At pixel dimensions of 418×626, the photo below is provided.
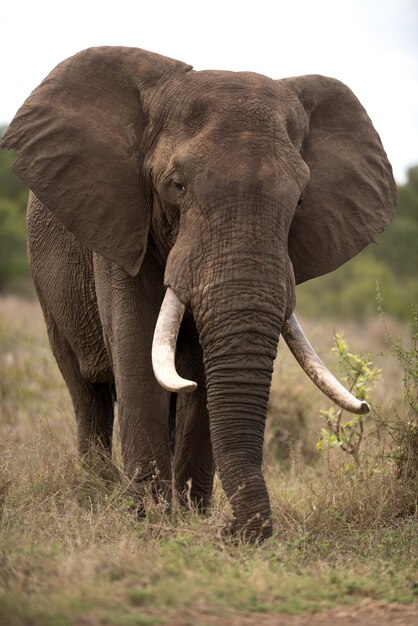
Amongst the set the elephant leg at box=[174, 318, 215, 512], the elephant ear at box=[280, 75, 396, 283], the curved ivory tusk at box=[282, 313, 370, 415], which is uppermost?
the elephant ear at box=[280, 75, 396, 283]

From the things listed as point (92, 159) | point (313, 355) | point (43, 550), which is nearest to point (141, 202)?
point (92, 159)

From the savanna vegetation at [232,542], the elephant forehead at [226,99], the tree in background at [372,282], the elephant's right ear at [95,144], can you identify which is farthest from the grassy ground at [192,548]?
the tree in background at [372,282]

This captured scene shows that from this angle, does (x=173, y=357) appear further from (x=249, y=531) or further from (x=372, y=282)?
(x=372, y=282)

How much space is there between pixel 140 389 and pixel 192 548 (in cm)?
126

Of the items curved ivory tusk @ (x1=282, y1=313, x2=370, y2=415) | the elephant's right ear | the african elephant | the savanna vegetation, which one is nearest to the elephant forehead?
the african elephant

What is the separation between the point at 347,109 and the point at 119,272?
1692mm

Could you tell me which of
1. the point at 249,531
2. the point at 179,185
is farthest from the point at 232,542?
the point at 179,185

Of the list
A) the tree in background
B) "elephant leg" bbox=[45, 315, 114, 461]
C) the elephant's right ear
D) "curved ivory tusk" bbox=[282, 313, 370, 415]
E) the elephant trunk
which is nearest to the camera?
the elephant trunk

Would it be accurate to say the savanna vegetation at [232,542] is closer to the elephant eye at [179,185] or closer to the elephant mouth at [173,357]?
the elephant mouth at [173,357]

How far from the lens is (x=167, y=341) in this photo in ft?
18.7

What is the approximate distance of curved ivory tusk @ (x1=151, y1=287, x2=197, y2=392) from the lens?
5457 mm

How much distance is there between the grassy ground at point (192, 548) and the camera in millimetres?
Result: 4512

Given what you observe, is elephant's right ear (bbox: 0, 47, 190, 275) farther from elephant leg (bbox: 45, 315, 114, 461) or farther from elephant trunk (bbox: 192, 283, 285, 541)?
elephant leg (bbox: 45, 315, 114, 461)

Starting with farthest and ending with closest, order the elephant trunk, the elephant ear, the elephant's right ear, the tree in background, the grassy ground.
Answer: the tree in background, the elephant ear, the elephant's right ear, the elephant trunk, the grassy ground
